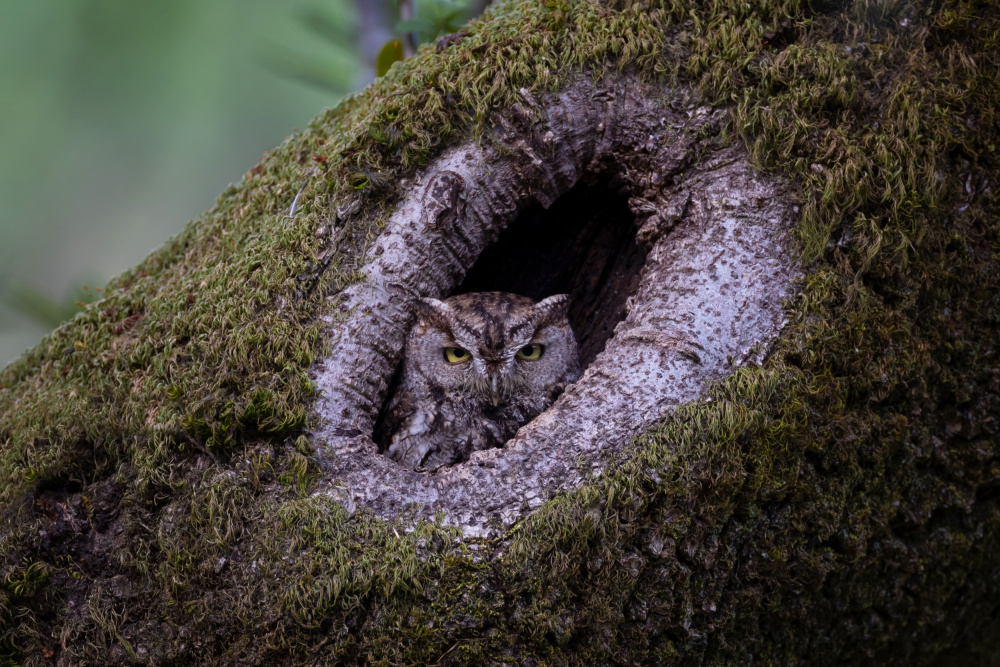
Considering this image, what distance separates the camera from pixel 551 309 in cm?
235

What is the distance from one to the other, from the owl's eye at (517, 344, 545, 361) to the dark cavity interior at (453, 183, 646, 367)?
21cm

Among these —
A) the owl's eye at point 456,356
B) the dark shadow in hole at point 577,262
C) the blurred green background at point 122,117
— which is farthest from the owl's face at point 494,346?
the blurred green background at point 122,117

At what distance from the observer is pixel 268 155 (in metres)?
2.26

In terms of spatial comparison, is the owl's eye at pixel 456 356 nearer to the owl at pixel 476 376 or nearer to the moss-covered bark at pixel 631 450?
the owl at pixel 476 376

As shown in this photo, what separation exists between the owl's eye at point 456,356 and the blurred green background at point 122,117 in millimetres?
4529

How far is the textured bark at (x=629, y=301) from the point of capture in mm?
1649

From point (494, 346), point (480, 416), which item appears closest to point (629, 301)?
point (494, 346)

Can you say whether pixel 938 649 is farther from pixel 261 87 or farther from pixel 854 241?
pixel 261 87

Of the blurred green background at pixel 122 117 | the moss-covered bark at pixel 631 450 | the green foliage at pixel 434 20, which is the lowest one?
the moss-covered bark at pixel 631 450

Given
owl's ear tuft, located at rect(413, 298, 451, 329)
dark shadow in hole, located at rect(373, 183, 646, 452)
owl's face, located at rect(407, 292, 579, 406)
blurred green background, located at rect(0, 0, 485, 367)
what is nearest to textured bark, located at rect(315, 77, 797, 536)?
owl's ear tuft, located at rect(413, 298, 451, 329)

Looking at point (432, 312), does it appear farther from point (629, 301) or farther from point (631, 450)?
point (631, 450)

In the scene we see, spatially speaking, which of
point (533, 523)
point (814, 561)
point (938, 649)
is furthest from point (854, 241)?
point (938, 649)

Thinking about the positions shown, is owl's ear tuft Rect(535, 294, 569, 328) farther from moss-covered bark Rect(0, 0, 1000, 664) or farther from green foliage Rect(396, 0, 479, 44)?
green foliage Rect(396, 0, 479, 44)

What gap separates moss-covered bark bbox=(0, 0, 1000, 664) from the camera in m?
1.56
